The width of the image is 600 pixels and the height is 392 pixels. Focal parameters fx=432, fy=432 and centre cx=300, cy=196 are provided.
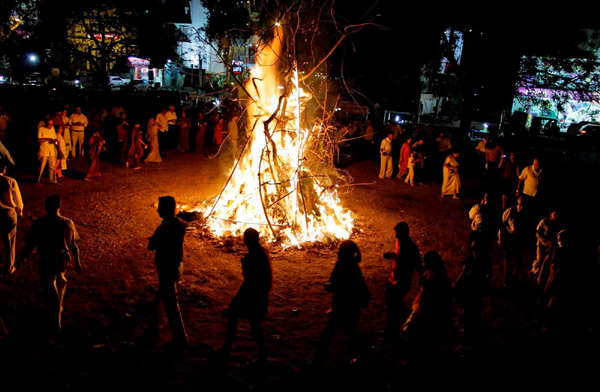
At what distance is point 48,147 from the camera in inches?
465

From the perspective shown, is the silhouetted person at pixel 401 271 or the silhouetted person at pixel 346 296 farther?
the silhouetted person at pixel 401 271

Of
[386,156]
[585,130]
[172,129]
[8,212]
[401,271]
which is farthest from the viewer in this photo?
[585,130]

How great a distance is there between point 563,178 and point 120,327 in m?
18.3

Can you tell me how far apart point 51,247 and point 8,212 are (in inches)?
77.6

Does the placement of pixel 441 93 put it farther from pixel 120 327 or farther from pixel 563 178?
pixel 120 327

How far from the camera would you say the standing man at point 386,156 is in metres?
15.4

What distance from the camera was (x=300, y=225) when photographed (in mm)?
9328

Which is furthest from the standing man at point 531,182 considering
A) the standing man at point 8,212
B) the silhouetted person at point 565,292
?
the standing man at point 8,212

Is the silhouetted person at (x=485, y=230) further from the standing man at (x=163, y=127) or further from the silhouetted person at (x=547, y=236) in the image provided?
the standing man at (x=163, y=127)

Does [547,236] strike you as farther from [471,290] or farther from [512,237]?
[471,290]

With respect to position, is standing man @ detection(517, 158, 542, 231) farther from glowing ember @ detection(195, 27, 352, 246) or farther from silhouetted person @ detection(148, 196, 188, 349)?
silhouetted person @ detection(148, 196, 188, 349)

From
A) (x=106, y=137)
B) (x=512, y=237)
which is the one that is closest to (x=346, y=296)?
(x=512, y=237)

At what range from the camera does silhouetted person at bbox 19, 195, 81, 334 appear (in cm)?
501

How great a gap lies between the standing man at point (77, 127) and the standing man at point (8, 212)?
9.36 meters
